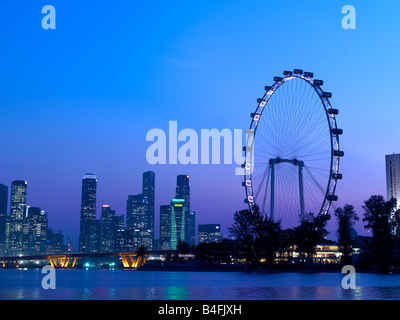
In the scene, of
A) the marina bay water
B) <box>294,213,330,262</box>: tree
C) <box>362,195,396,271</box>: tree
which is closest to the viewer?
the marina bay water

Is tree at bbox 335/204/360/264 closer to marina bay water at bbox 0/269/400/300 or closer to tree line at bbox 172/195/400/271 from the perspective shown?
tree line at bbox 172/195/400/271

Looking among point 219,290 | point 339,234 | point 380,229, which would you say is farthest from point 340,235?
point 219,290

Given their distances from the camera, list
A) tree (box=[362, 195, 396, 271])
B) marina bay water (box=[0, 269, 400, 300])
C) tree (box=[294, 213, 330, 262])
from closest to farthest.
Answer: marina bay water (box=[0, 269, 400, 300]) → tree (box=[362, 195, 396, 271]) → tree (box=[294, 213, 330, 262])

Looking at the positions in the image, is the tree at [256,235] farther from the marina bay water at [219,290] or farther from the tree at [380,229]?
the marina bay water at [219,290]

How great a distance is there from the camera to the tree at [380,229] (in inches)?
4011

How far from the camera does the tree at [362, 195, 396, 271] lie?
102 metres

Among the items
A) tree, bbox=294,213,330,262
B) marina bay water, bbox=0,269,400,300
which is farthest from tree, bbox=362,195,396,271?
marina bay water, bbox=0,269,400,300

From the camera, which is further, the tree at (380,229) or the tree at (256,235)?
the tree at (256,235)

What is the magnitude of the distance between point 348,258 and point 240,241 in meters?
28.8

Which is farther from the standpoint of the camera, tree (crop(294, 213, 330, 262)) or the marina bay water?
tree (crop(294, 213, 330, 262))

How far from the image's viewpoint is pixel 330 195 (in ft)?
329

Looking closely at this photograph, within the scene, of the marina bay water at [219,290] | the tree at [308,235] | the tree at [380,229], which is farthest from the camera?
the tree at [308,235]

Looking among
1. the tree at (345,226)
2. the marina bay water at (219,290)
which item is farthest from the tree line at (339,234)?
the marina bay water at (219,290)
